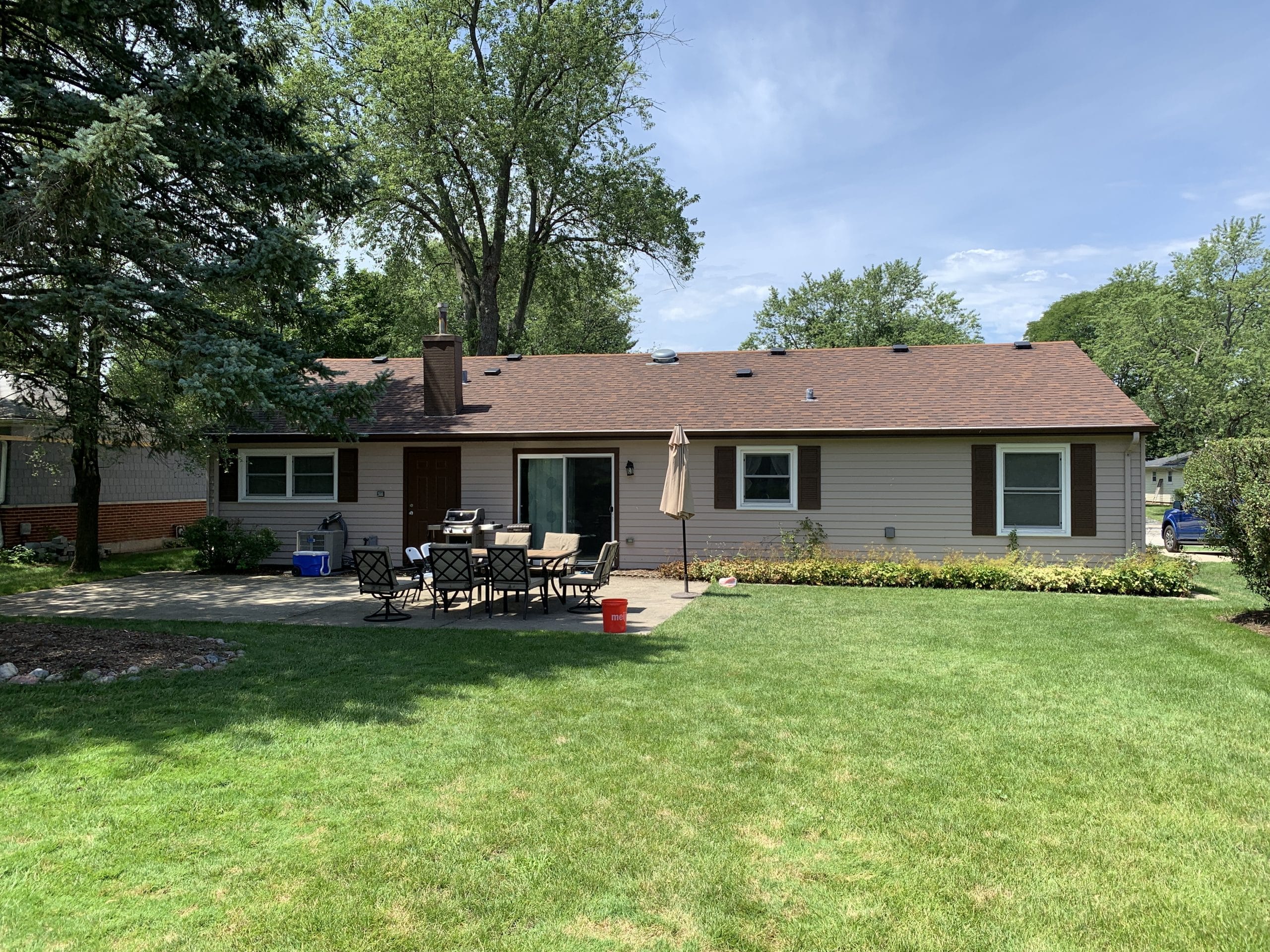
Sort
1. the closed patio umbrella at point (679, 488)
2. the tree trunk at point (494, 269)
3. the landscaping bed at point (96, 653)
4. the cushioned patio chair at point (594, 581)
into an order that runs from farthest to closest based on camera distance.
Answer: the tree trunk at point (494, 269) < the closed patio umbrella at point (679, 488) < the cushioned patio chair at point (594, 581) < the landscaping bed at point (96, 653)

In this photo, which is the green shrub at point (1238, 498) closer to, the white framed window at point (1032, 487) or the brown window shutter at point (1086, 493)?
the brown window shutter at point (1086, 493)

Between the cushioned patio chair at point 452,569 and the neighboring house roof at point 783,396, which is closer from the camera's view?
the cushioned patio chair at point 452,569

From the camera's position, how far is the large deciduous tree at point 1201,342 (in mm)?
35062

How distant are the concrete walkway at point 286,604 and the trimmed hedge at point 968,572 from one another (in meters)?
1.08

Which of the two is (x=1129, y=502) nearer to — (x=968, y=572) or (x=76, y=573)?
(x=968, y=572)

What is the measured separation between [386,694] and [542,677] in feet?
4.39

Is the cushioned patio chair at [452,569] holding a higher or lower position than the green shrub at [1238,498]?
lower

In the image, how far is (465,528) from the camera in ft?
48.1

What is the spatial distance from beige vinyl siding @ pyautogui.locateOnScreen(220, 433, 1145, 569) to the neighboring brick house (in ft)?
11.9

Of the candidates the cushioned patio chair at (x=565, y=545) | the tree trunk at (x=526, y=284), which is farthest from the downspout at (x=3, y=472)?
the tree trunk at (x=526, y=284)

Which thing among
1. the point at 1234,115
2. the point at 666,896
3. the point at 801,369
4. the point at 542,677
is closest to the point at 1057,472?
the point at 801,369

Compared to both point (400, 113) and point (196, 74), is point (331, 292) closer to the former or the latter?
point (400, 113)

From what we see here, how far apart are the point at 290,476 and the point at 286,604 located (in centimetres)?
553

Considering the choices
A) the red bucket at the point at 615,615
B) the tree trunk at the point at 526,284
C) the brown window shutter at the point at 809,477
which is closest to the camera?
the red bucket at the point at 615,615
